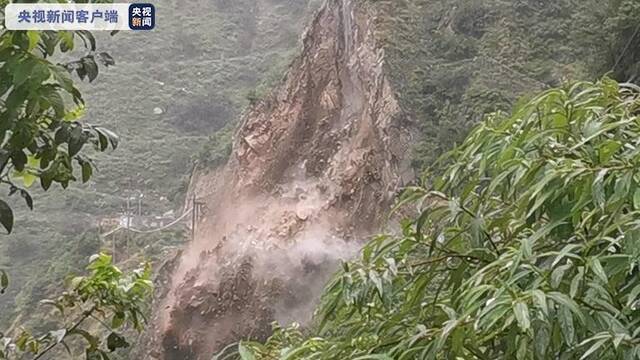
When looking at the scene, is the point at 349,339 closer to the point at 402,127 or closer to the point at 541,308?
the point at 541,308

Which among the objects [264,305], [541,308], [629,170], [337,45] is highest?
[629,170]

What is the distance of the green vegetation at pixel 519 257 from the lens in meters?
0.90

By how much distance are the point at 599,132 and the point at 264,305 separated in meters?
6.82

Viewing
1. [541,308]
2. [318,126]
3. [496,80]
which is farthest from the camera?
[318,126]

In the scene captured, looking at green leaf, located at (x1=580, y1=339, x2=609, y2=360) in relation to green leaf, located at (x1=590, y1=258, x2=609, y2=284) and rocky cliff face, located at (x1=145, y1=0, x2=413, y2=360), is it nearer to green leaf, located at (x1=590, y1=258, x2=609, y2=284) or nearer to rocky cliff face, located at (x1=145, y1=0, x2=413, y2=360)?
green leaf, located at (x1=590, y1=258, x2=609, y2=284)

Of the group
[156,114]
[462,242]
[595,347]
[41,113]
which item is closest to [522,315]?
[595,347]

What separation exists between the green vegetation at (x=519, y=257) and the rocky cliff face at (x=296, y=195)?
19.5 ft

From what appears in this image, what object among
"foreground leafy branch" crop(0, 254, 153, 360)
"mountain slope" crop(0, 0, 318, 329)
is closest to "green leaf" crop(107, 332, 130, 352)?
"foreground leafy branch" crop(0, 254, 153, 360)

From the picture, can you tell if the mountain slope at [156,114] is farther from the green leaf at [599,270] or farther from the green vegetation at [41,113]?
the green leaf at [599,270]

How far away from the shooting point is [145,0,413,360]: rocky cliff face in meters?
7.70

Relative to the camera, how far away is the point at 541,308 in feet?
2.82

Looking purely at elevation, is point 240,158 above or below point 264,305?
above

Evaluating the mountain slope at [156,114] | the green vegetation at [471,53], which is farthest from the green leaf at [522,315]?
the mountain slope at [156,114]

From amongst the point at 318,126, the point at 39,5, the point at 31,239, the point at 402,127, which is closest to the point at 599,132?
the point at 39,5
